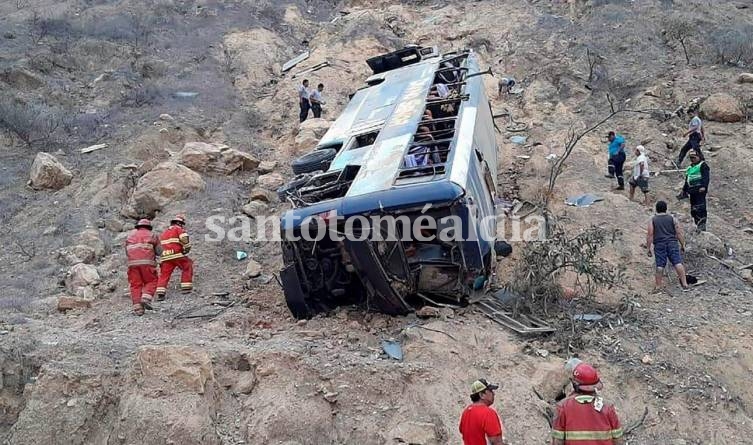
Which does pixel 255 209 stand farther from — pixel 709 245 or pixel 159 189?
pixel 709 245

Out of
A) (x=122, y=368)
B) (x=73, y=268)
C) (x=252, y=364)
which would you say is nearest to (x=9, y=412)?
(x=122, y=368)

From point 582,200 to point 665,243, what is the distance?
7.72 feet

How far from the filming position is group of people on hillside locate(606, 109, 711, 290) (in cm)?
670

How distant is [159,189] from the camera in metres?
9.43

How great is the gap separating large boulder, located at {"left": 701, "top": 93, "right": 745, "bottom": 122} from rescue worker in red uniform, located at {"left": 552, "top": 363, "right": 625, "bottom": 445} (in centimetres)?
915

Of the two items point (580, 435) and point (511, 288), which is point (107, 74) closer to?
point (511, 288)

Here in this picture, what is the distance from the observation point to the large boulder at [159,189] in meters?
9.35

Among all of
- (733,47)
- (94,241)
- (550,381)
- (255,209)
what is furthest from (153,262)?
(733,47)

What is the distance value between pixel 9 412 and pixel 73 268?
3.22m

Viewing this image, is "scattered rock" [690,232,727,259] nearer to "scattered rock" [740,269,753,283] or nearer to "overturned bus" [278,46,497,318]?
"scattered rock" [740,269,753,283]

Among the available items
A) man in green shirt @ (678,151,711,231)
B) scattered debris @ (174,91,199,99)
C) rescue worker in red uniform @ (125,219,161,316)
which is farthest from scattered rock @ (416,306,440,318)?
scattered debris @ (174,91,199,99)

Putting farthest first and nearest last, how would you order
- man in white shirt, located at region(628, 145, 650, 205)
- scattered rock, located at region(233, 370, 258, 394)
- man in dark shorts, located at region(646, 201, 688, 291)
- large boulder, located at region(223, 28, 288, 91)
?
large boulder, located at region(223, 28, 288, 91), man in white shirt, located at region(628, 145, 650, 205), man in dark shorts, located at region(646, 201, 688, 291), scattered rock, located at region(233, 370, 258, 394)

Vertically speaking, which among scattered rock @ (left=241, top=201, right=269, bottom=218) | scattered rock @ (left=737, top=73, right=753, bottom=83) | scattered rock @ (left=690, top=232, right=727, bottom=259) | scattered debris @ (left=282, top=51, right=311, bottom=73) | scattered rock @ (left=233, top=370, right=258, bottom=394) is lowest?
scattered rock @ (left=690, top=232, right=727, bottom=259)

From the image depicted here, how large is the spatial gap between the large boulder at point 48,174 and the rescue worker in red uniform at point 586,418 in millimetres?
9399
